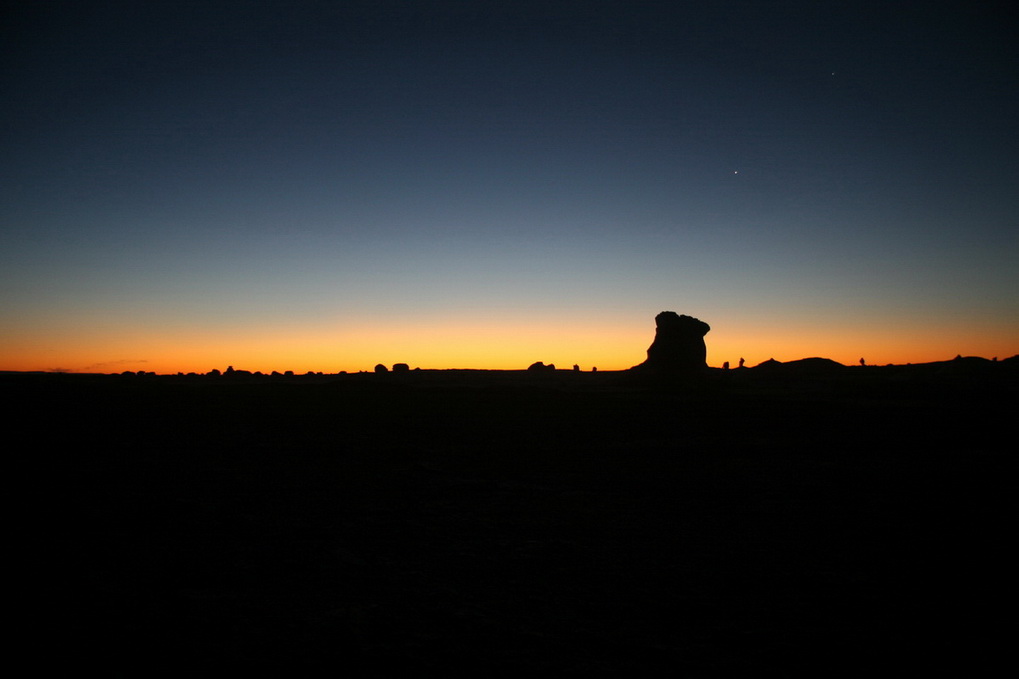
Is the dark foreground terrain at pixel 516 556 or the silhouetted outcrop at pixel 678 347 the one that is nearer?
the dark foreground terrain at pixel 516 556

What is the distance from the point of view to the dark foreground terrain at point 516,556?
4367mm

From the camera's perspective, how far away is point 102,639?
432cm

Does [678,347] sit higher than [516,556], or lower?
higher

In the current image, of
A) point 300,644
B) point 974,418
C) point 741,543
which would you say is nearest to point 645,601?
point 741,543

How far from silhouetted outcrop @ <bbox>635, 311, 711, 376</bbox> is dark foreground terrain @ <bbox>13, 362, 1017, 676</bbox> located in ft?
119

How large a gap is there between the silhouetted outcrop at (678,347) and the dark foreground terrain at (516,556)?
3623 cm

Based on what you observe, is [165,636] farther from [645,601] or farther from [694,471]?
[694,471]

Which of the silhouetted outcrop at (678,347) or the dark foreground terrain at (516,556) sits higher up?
the silhouetted outcrop at (678,347)

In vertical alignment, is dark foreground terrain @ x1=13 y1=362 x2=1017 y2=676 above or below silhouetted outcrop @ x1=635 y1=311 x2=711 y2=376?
below

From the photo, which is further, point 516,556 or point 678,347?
point 678,347

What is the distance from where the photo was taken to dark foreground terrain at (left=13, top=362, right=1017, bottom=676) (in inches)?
172

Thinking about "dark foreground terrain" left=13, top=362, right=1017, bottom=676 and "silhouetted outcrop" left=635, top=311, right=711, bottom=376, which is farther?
"silhouetted outcrop" left=635, top=311, right=711, bottom=376

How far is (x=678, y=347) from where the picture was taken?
174ft

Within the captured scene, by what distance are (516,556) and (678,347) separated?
162ft
